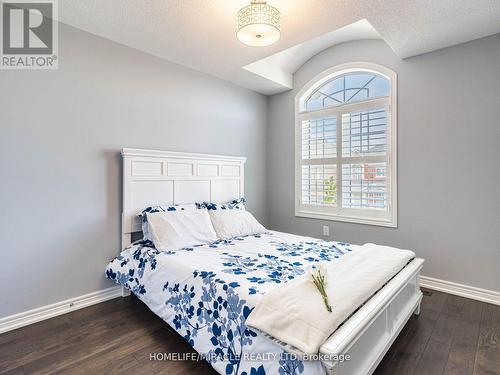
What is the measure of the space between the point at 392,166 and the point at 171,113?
2633 mm

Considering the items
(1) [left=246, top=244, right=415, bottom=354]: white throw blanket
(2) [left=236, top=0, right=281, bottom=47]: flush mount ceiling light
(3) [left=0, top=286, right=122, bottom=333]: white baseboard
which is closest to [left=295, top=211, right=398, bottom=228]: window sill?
(1) [left=246, top=244, right=415, bottom=354]: white throw blanket

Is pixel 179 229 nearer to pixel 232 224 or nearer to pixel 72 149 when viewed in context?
pixel 232 224

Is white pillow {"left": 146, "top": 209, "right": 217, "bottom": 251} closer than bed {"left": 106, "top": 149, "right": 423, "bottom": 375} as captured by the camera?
No

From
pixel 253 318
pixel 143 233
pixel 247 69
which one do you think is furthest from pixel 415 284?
pixel 247 69

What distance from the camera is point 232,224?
2.93m

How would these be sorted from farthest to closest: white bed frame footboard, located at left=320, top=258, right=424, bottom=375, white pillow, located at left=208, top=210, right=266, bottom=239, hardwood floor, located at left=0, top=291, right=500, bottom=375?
1. white pillow, located at left=208, top=210, right=266, bottom=239
2. hardwood floor, located at left=0, top=291, right=500, bottom=375
3. white bed frame footboard, located at left=320, top=258, right=424, bottom=375

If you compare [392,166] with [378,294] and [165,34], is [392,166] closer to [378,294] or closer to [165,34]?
[378,294]

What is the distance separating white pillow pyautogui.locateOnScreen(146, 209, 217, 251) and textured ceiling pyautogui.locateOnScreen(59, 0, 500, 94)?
1.72 m

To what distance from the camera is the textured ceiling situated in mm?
2094

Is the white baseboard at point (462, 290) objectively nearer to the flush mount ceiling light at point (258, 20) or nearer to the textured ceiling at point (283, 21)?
the textured ceiling at point (283, 21)

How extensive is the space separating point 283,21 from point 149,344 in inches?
110

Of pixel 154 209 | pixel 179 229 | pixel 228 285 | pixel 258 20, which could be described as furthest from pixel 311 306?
pixel 154 209

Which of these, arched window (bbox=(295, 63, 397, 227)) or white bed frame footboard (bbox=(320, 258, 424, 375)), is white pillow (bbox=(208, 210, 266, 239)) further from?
white bed frame footboard (bbox=(320, 258, 424, 375))

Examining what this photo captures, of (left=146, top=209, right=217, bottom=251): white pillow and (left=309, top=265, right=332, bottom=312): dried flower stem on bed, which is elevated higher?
(left=146, top=209, right=217, bottom=251): white pillow
